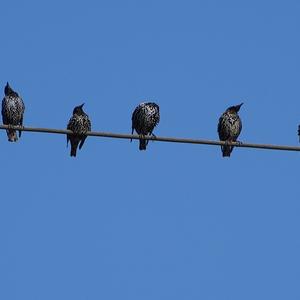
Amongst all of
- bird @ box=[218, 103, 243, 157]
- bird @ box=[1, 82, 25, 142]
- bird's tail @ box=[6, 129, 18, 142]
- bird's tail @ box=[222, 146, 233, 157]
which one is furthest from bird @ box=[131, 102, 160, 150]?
bird's tail @ box=[6, 129, 18, 142]

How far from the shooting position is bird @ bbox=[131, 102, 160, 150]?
65.2 feet

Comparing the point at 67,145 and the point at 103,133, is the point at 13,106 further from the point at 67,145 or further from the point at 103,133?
the point at 103,133

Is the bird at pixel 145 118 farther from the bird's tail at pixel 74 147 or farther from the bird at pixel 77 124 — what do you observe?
the bird's tail at pixel 74 147

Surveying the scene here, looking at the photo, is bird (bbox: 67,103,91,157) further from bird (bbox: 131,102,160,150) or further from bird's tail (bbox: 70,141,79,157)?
bird (bbox: 131,102,160,150)

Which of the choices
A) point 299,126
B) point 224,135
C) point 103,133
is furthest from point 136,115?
point 103,133

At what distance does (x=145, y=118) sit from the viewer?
65.2 feet

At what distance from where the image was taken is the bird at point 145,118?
65.2 ft

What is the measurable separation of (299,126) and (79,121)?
13.9 ft

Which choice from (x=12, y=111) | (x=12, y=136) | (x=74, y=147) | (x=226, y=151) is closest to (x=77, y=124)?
(x=74, y=147)

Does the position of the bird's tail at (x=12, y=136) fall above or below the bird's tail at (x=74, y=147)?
above


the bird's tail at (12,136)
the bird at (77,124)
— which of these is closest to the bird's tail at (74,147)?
the bird at (77,124)

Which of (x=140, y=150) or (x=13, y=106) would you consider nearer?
(x=140, y=150)

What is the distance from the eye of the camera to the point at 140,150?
18141 mm

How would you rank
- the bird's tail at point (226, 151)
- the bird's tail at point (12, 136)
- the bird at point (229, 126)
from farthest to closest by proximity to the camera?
1. the bird at point (229, 126)
2. the bird's tail at point (226, 151)
3. the bird's tail at point (12, 136)
